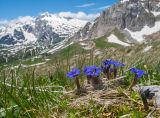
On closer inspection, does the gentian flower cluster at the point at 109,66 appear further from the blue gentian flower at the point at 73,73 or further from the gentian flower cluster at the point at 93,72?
the blue gentian flower at the point at 73,73

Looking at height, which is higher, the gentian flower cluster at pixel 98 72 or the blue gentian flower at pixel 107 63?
the blue gentian flower at pixel 107 63

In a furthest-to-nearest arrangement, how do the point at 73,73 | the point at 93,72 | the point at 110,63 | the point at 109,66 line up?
the point at 109,66, the point at 110,63, the point at 93,72, the point at 73,73

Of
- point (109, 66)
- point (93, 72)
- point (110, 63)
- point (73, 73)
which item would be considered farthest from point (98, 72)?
point (109, 66)

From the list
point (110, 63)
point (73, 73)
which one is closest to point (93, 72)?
point (73, 73)

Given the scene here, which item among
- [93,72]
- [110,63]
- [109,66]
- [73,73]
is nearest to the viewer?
[73,73]

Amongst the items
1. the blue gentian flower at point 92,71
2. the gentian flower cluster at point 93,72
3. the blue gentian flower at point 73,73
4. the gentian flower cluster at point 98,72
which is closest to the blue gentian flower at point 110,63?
the gentian flower cluster at point 98,72

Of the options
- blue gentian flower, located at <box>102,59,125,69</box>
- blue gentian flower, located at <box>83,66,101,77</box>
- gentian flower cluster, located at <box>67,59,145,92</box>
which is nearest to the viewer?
gentian flower cluster, located at <box>67,59,145,92</box>

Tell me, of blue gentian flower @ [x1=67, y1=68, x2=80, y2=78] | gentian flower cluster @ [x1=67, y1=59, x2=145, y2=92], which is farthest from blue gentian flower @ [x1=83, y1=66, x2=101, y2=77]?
blue gentian flower @ [x1=67, y1=68, x2=80, y2=78]

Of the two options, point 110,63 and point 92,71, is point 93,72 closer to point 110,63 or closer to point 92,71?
point 92,71

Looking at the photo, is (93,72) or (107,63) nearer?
(93,72)

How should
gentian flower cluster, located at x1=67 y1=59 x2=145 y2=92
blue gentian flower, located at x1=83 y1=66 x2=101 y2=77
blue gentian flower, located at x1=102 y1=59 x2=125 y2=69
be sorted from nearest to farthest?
gentian flower cluster, located at x1=67 y1=59 x2=145 y2=92, blue gentian flower, located at x1=83 y1=66 x2=101 y2=77, blue gentian flower, located at x1=102 y1=59 x2=125 y2=69

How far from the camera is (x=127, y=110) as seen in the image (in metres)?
4.92

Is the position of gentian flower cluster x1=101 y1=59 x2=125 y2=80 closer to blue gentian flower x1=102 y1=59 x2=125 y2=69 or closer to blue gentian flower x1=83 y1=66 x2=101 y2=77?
blue gentian flower x1=102 y1=59 x2=125 y2=69

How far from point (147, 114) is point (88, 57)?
4294 millimetres
